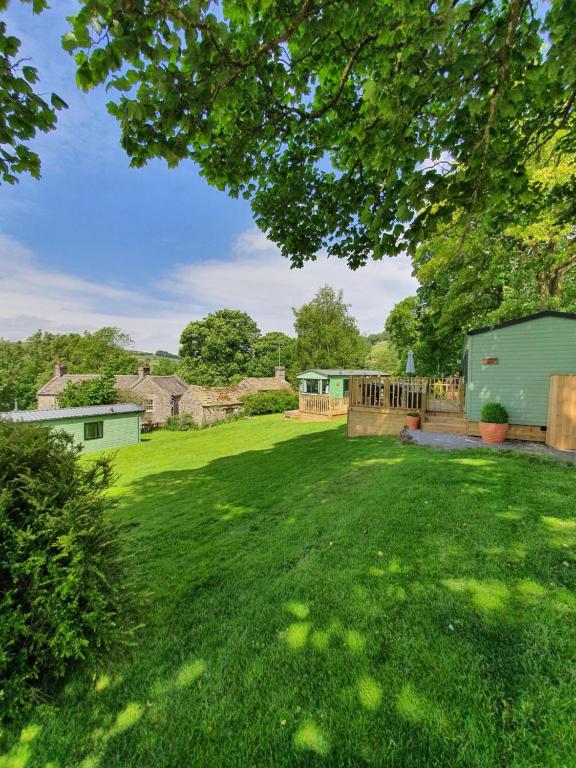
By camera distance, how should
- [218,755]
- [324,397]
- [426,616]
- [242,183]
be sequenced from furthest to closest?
[324,397] → [242,183] → [426,616] → [218,755]

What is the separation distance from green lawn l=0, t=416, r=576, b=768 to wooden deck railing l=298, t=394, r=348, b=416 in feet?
52.4

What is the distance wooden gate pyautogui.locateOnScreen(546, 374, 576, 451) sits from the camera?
23.5 ft

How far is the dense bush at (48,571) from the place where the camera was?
197 centimetres

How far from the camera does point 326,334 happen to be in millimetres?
33844

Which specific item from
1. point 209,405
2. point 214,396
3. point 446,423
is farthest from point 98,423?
point 446,423

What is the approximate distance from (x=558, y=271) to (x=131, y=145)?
51.6ft

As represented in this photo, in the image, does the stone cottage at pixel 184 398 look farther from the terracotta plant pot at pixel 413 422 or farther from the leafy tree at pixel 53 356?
the terracotta plant pot at pixel 413 422

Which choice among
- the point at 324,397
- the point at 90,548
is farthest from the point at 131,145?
the point at 324,397

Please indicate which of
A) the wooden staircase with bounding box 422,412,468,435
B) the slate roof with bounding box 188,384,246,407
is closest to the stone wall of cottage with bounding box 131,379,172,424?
the slate roof with bounding box 188,384,246,407

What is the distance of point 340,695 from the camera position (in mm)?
1792

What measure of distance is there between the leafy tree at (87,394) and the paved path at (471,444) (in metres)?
22.4

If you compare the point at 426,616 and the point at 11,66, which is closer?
the point at 426,616

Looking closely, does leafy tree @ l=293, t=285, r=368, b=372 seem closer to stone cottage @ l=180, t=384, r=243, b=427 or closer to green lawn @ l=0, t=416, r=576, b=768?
stone cottage @ l=180, t=384, r=243, b=427

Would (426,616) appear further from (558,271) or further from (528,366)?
(558,271)
